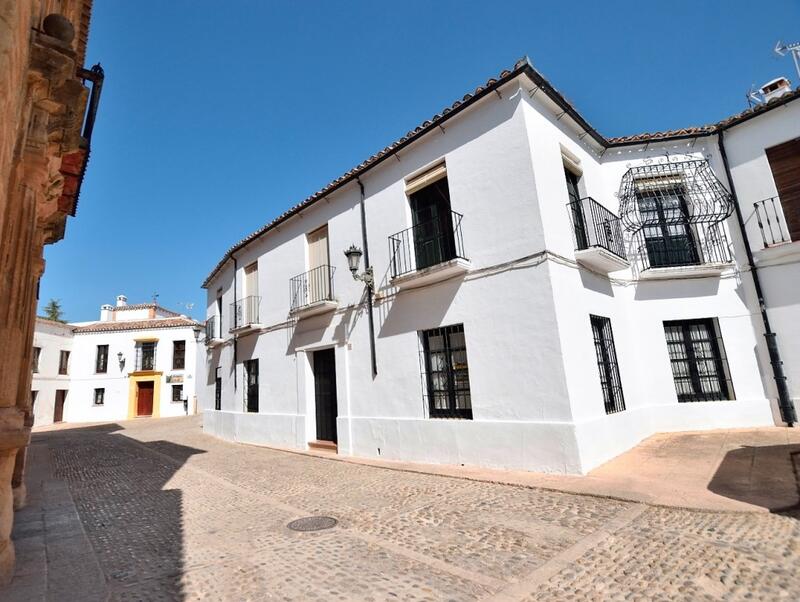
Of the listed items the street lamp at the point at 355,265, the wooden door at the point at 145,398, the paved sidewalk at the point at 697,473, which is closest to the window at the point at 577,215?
the paved sidewalk at the point at 697,473

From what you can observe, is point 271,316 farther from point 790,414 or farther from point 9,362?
point 790,414

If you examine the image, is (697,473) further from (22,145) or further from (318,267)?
(318,267)

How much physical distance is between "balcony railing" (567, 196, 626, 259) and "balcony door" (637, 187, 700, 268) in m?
1.20

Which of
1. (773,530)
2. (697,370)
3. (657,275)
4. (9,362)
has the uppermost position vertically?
(657,275)

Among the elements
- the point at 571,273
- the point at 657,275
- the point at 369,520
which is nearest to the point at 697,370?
the point at 657,275

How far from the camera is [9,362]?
3.00 meters

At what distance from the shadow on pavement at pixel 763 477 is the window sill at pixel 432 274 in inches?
170

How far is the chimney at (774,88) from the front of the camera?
28.7 ft

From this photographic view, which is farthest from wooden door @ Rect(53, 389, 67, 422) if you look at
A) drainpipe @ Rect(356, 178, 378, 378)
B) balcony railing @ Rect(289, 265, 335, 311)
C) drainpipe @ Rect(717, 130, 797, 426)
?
drainpipe @ Rect(717, 130, 797, 426)

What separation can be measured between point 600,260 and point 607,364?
5.93 ft

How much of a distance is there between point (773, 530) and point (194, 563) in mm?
4951

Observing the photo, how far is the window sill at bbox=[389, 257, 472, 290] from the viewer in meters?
6.90

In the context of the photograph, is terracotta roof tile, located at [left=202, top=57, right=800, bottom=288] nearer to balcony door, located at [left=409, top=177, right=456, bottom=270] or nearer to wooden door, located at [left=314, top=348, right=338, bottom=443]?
balcony door, located at [left=409, top=177, right=456, bottom=270]

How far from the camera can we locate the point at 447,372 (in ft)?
24.2
